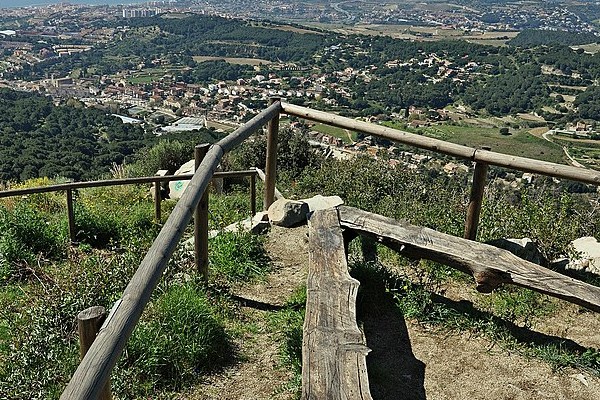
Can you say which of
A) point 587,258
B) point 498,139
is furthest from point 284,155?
point 498,139

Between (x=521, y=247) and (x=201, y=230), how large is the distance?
8.34 feet

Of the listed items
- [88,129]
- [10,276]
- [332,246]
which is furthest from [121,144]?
[332,246]

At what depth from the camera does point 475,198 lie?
15.2 feet

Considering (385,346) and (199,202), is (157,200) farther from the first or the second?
(385,346)

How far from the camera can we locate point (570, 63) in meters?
51.0

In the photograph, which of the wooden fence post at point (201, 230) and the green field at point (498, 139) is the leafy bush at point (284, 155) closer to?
the wooden fence post at point (201, 230)

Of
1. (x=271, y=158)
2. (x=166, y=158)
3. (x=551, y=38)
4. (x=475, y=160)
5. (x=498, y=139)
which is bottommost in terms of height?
(x=498, y=139)

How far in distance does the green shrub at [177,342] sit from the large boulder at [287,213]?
2.03m

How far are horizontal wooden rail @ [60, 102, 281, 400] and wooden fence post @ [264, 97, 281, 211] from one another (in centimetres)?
184

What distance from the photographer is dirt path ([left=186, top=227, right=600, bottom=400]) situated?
11.1 feet

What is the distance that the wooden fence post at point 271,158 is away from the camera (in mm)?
5574

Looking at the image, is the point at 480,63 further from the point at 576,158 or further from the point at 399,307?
the point at 399,307

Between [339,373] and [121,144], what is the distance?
88.6 ft

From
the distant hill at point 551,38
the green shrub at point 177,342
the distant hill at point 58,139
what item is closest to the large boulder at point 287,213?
the green shrub at point 177,342
